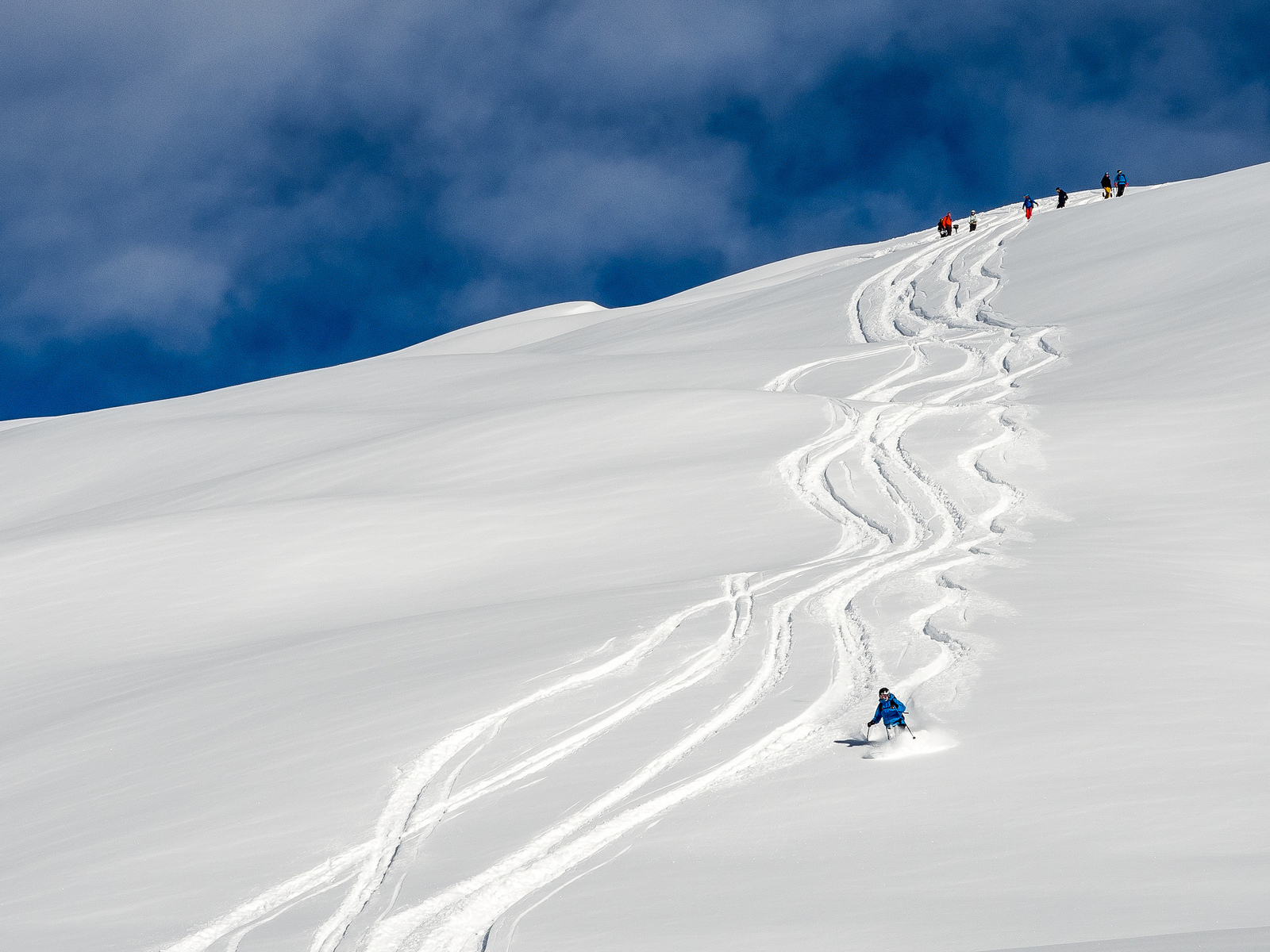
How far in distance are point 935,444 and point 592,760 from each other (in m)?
13.3

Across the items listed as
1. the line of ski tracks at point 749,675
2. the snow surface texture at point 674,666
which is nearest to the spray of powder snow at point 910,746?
the snow surface texture at point 674,666

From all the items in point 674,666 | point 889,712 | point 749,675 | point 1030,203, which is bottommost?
point 889,712

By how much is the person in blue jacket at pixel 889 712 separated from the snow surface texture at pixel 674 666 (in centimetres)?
34

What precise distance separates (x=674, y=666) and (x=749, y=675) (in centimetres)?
85

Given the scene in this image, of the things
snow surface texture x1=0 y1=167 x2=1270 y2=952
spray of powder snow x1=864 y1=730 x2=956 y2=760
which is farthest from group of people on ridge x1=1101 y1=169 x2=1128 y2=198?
spray of powder snow x1=864 y1=730 x2=956 y2=760

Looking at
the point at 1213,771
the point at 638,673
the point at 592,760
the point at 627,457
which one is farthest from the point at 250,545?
the point at 1213,771

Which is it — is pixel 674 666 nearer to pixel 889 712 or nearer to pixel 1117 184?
pixel 889 712

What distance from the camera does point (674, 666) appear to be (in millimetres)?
11508

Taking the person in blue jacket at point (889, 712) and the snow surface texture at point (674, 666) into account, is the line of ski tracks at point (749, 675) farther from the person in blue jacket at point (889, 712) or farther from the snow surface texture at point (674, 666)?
the person in blue jacket at point (889, 712)

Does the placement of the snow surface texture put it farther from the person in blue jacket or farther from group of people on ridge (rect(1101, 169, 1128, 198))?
group of people on ridge (rect(1101, 169, 1128, 198))

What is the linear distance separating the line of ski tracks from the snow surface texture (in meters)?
0.05

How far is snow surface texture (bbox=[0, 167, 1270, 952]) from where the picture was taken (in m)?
7.23

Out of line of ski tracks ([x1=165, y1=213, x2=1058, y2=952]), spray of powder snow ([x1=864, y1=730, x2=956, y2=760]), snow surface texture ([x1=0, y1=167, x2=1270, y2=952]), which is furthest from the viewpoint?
spray of powder snow ([x1=864, y1=730, x2=956, y2=760])

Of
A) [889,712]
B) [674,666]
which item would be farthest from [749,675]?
[889,712]
